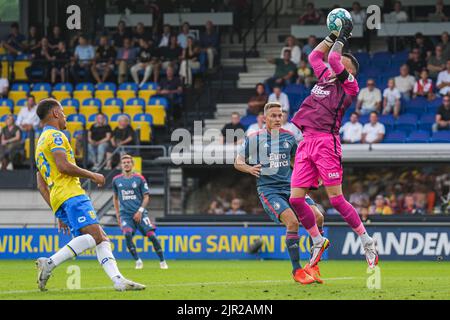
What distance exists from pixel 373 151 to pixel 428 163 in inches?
50.7

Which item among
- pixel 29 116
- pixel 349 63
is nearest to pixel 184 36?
pixel 29 116

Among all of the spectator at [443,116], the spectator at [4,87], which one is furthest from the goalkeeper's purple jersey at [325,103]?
the spectator at [4,87]

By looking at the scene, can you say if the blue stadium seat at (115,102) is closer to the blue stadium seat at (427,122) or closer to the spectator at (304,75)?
the spectator at (304,75)

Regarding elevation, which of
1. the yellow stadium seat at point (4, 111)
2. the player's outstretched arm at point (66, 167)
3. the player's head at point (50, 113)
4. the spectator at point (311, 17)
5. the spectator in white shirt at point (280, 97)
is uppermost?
the spectator at point (311, 17)

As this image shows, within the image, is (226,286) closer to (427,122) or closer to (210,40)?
(427,122)

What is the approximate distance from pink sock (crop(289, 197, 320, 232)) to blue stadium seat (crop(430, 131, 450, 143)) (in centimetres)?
1218

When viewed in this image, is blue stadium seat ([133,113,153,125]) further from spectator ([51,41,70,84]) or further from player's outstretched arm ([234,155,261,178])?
player's outstretched arm ([234,155,261,178])

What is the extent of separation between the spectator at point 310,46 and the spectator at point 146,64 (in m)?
4.22

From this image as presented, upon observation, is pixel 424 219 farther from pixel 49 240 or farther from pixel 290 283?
pixel 290 283

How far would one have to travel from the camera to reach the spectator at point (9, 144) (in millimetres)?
26070

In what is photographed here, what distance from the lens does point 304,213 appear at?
12.3 m

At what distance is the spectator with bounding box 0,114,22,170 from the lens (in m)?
26.1

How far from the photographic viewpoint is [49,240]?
23.3 meters

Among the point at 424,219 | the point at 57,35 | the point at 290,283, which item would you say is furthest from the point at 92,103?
the point at 290,283
